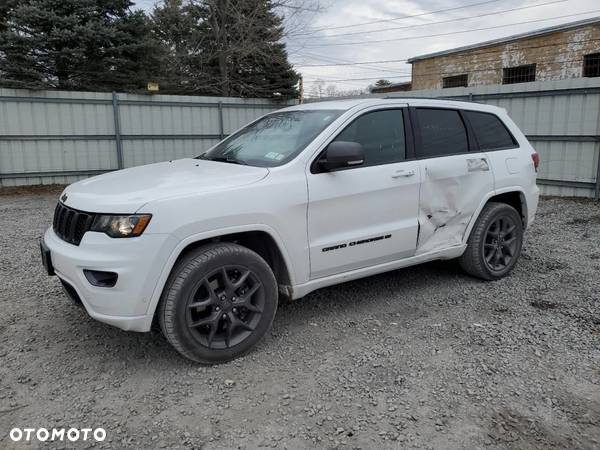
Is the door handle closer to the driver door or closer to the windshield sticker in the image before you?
the driver door

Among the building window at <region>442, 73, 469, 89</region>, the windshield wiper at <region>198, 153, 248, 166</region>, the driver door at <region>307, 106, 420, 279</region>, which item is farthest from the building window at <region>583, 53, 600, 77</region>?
the windshield wiper at <region>198, 153, 248, 166</region>

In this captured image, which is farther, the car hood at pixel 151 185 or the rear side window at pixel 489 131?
the rear side window at pixel 489 131

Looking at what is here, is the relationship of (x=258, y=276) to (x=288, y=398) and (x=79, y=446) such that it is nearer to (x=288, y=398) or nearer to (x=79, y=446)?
(x=288, y=398)

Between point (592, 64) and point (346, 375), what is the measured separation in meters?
19.1

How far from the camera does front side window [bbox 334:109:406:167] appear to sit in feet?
12.6

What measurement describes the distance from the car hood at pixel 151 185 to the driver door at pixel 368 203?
0.55 meters

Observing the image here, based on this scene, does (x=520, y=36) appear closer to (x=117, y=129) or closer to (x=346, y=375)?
(x=117, y=129)

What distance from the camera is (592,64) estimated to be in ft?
57.9

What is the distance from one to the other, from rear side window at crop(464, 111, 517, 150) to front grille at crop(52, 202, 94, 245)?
348 centimetres

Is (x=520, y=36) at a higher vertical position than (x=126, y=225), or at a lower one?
higher

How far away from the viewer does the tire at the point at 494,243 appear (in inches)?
180

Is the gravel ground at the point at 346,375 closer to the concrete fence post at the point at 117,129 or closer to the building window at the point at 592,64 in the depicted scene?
the concrete fence post at the point at 117,129

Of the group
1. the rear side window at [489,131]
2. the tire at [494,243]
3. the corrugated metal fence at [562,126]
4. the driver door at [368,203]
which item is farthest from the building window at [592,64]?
the driver door at [368,203]

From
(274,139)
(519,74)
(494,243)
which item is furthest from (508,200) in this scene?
(519,74)
